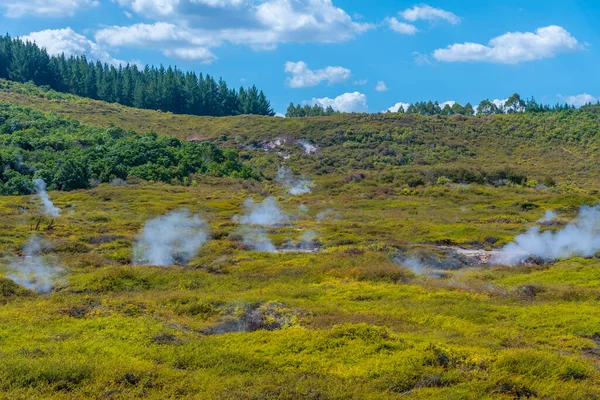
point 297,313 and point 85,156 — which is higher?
point 85,156

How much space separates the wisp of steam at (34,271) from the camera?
23237mm

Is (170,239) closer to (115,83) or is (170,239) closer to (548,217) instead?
(548,217)

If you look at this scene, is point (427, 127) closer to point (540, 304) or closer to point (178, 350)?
point (540, 304)

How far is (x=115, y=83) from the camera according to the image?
15225cm

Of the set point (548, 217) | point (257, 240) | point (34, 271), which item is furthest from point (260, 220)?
point (548, 217)

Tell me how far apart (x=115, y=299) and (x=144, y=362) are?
24.4 ft

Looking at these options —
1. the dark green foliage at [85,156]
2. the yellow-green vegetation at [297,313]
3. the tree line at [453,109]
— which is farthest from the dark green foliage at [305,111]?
the yellow-green vegetation at [297,313]

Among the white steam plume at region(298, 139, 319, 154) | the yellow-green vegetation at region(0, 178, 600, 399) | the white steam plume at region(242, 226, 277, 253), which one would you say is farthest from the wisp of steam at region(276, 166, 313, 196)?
the yellow-green vegetation at region(0, 178, 600, 399)

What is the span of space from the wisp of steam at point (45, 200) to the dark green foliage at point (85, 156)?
84 centimetres

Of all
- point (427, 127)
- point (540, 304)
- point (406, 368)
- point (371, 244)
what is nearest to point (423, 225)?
point (371, 244)

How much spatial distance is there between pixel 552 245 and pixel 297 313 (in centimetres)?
2094

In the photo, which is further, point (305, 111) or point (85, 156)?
point (305, 111)

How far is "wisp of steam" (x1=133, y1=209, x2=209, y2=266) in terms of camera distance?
1208 inches

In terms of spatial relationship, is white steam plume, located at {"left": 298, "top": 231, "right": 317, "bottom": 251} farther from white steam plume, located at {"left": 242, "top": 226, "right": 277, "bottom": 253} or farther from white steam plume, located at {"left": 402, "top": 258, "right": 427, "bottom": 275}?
white steam plume, located at {"left": 402, "top": 258, "right": 427, "bottom": 275}
